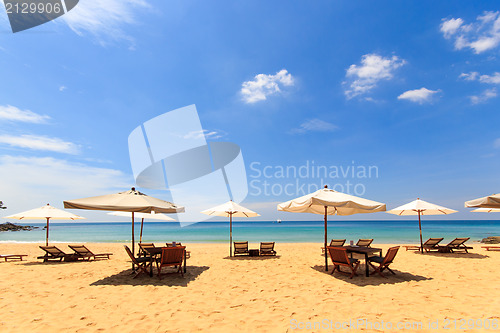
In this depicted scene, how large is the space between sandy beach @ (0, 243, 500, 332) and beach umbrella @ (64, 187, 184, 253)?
1.62m

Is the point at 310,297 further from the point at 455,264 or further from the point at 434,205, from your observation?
the point at 434,205

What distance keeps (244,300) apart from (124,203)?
3.33 meters

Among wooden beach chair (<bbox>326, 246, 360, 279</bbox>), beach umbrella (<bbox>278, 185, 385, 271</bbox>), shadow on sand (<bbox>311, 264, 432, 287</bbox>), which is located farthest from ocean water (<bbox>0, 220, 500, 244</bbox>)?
wooden beach chair (<bbox>326, 246, 360, 279</bbox>)

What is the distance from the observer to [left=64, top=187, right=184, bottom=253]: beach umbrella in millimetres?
5543

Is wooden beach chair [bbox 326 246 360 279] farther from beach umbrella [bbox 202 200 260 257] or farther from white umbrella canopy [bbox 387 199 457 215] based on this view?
white umbrella canopy [bbox 387 199 457 215]

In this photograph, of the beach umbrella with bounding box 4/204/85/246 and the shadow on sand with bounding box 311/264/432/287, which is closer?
the shadow on sand with bounding box 311/264/432/287

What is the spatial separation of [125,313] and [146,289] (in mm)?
1380

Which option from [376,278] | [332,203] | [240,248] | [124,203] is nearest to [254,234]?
[240,248]

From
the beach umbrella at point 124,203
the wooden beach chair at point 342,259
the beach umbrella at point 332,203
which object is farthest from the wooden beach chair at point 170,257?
the wooden beach chair at point 342,259

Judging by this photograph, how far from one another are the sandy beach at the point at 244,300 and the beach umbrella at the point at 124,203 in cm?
162

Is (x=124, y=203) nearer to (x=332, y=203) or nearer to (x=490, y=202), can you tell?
(x=332, y=203)

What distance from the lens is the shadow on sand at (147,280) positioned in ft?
18.8

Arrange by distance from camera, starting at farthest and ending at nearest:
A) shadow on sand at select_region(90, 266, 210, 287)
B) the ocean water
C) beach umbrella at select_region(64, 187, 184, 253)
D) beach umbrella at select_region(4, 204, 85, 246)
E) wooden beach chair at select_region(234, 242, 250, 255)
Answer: the ocean water < wooden beach chair at select_region(234, 242, 250, 255) < beach umbrella at select_region(4, 204, 85, 246) < shadow on sand at select_region(90, 266, 210, 287) < beach umbrella at select_region(64, 187, 184, 253)

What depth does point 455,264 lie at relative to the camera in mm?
8133
